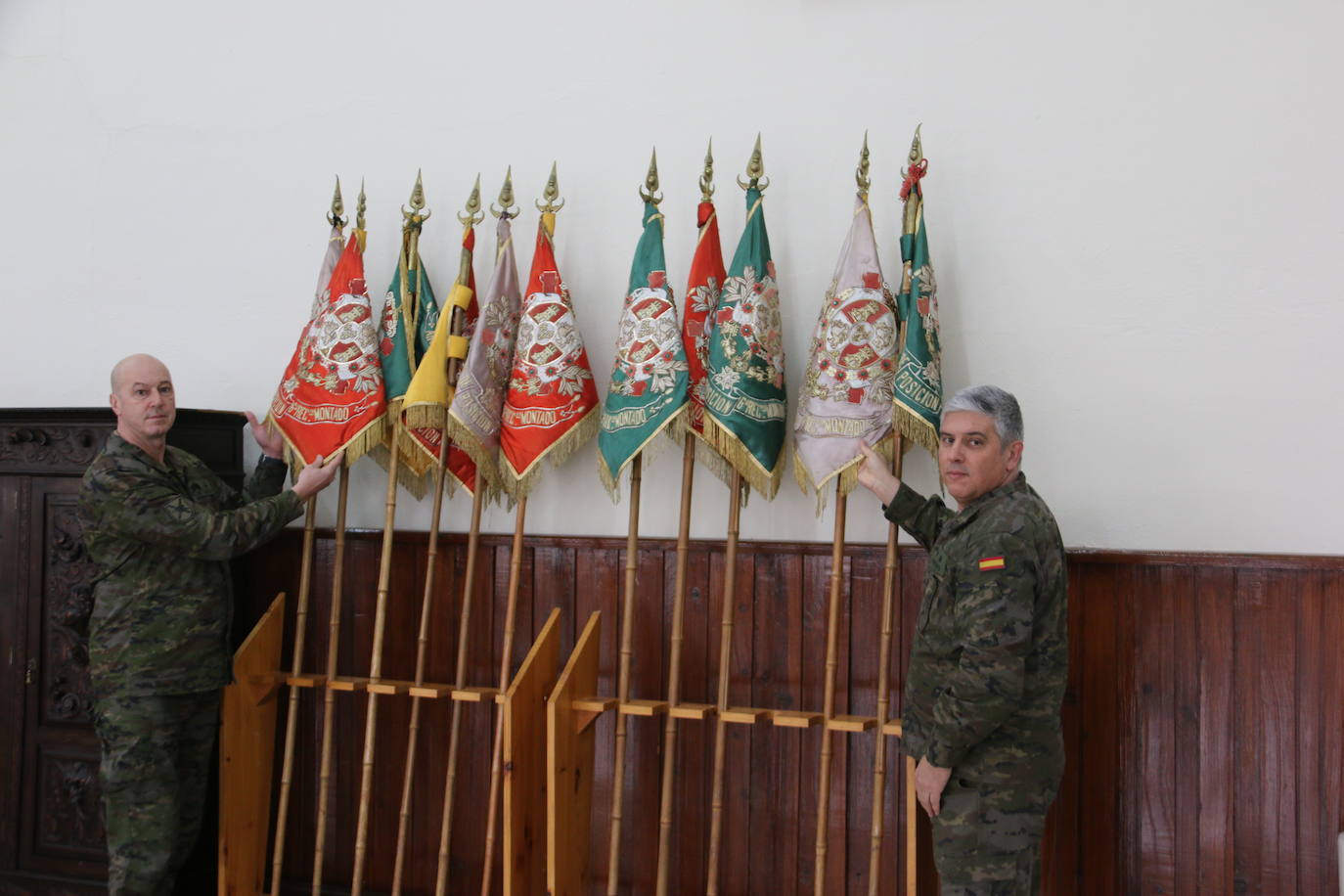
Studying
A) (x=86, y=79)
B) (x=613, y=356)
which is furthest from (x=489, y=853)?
(x=86, y=79)

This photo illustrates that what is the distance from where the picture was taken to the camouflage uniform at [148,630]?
320cm

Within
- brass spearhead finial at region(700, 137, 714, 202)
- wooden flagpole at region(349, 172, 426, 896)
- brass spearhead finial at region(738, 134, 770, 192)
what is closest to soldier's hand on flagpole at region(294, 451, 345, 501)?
wooden flagpole at region(349, 172, 426, 896)

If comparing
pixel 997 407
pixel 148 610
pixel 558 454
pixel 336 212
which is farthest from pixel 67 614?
pixel 997 407

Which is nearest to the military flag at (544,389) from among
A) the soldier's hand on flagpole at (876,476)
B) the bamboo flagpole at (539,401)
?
the bamboo flagpole at (539,401)

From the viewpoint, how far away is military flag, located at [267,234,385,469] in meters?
3.48

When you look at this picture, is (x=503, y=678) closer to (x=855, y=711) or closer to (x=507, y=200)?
(x=855, y=711)

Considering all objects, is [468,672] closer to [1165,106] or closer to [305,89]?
[305,89]

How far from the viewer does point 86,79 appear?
4234mm

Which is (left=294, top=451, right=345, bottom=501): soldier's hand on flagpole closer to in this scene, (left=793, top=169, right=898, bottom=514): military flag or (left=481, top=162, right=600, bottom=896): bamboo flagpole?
(left=481, top=162, right=600, bottom=896): bamboo flagpole

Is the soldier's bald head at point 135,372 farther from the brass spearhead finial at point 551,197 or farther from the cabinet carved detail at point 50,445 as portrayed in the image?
the brass spearhead finial at point 551,197

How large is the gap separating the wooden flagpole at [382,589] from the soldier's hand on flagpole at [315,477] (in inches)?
6.9

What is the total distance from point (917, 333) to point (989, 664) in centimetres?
94

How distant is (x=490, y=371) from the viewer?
11.3 ft

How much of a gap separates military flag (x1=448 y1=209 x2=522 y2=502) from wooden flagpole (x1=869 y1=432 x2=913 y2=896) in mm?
1151
